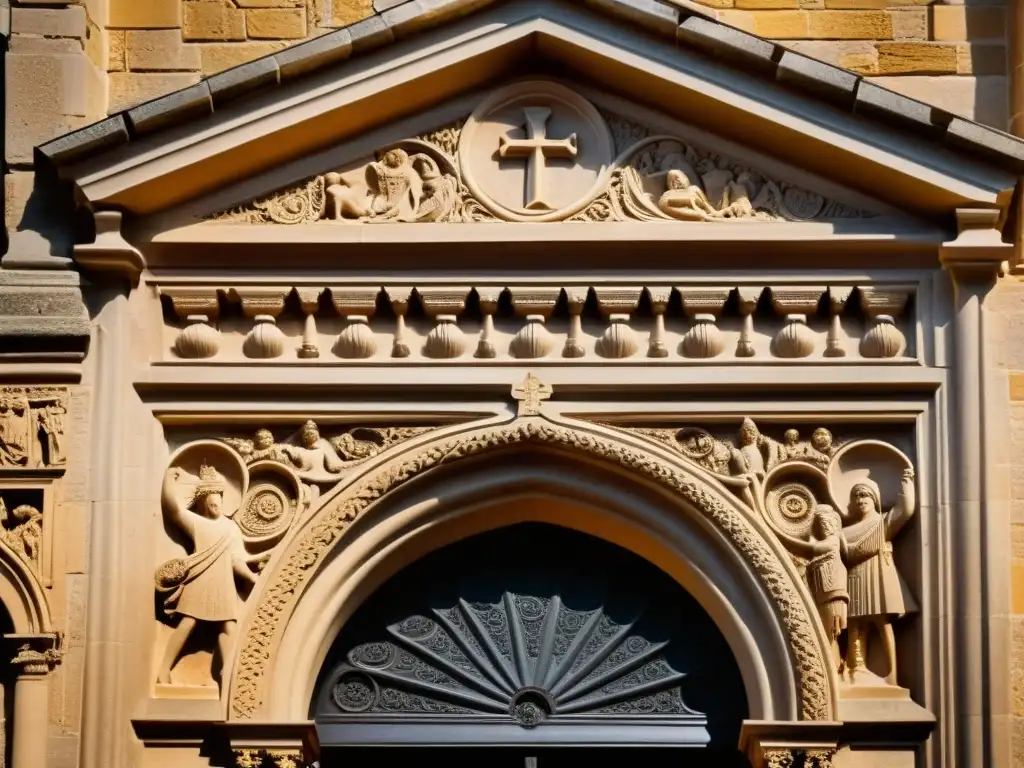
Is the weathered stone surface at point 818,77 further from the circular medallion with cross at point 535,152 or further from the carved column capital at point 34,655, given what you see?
the carved column capital at point 34,655

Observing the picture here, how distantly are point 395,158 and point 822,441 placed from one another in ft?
9.64

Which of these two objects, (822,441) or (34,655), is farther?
(822,441)

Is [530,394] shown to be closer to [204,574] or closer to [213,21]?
[204,574]

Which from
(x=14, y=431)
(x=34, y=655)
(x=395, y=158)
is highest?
(x=395, y=158)

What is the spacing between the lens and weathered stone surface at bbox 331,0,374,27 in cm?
1590

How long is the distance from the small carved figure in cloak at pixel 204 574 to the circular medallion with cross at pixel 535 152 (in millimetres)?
2365

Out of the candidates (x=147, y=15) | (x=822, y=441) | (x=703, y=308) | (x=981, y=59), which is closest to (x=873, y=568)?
(x=822, y=441)

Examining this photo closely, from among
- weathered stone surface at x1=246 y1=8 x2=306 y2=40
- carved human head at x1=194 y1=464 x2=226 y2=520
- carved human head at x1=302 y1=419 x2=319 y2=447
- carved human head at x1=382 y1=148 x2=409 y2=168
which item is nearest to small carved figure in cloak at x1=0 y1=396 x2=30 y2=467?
carved human head at x1=194 y1=464 x2=226 y2=520

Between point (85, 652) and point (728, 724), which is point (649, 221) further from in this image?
point (85, 652)

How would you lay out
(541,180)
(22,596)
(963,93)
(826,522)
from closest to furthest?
(22,596)
(826,522)
(541,180)
(963,93)

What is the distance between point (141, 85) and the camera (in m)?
15.7

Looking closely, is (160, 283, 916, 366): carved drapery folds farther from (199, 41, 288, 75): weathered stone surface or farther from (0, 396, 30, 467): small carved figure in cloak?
(199, 41, 288, 75): weathered stone surface

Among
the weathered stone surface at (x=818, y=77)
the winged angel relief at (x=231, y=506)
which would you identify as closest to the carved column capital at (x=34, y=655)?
the winged angel relief at (x=231, y=506)

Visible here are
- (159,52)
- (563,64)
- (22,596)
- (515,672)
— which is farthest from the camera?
(159,52)
